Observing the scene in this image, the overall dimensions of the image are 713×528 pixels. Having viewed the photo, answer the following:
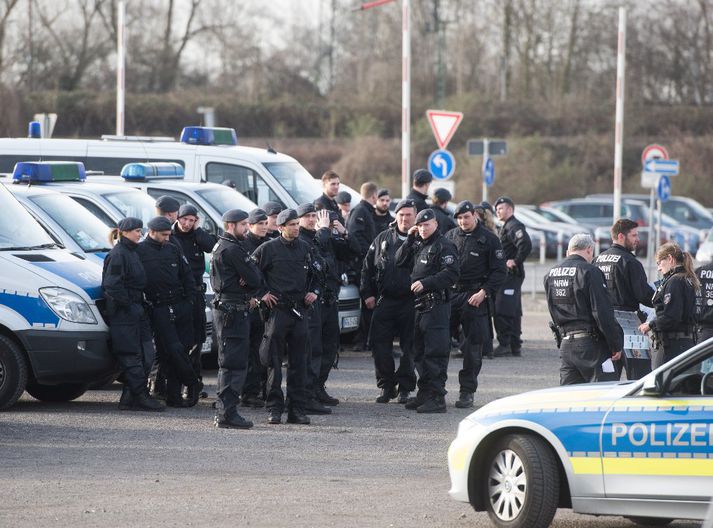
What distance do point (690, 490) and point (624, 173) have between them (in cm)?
4633

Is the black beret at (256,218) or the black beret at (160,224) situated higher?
the black beret at (256,218)

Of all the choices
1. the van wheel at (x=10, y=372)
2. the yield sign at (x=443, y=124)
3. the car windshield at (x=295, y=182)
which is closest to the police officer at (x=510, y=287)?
the car windshield at (x=295, y=182)

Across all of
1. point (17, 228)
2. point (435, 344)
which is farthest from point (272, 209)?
point (17, 228)

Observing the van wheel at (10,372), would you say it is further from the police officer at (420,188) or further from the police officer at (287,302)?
the police officer at (420,188)

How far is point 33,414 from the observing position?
1100cm

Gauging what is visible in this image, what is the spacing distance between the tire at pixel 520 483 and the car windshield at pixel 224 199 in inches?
305

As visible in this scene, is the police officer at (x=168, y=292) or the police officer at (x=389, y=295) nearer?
the police officer at (x=168, y=292)

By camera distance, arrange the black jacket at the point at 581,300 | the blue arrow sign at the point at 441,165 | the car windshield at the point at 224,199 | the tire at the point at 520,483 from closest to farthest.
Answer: the tire at the point at 520,483 → the black jacket at the point at 581,300 → the car windshield at the point at 224,199 → the blue arrow sign at the point at 441,165

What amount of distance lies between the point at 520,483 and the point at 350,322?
321 inches

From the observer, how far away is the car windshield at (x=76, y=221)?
40.2 feet

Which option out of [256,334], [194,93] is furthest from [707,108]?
[256,334]

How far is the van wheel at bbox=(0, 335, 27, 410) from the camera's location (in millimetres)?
10719

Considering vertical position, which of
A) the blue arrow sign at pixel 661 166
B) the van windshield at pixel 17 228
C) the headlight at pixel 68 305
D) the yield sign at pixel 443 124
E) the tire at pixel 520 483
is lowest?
the tire at pixel 520 483

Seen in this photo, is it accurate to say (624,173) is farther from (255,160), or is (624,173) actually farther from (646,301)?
(646,301)
